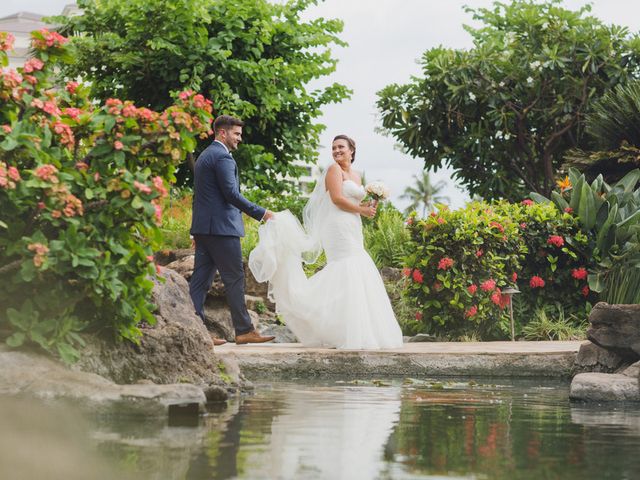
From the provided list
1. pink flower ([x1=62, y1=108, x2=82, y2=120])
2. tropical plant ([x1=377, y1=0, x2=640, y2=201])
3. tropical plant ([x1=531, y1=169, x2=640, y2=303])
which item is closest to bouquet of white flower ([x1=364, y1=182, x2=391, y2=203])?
tropical plant ([x1=531, y1=169, x2=640, y2=303])

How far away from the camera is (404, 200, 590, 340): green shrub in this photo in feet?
42.7

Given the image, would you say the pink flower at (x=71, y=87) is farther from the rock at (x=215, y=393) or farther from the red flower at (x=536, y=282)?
the red flower at (x=536, y=282)

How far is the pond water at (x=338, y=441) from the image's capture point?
4059mm

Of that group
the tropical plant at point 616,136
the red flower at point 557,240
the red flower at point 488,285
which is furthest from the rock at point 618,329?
the tropical plant at point 616,136

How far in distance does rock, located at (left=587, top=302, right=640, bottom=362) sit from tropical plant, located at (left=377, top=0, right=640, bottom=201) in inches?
637

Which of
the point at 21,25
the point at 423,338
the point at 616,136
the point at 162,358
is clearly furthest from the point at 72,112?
the point at 21,25

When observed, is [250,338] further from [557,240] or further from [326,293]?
[557,240]

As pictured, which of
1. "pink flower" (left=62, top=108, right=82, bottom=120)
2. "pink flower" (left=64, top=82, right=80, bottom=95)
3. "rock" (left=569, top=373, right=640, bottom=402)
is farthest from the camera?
"rock" (left=569, top=373, right=640, bottom=402)

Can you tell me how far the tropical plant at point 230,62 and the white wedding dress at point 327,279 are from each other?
926 centimetres

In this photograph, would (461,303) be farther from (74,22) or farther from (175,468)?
(74,22)

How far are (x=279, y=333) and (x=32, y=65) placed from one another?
28.4ft

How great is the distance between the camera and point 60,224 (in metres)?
6.05

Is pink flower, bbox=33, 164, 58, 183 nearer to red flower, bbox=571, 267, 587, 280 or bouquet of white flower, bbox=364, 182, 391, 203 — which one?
bouquet of white flower, bbox=364, 182, 391, 203

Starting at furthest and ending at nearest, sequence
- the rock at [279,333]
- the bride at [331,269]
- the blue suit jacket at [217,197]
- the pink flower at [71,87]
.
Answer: the rock at [279,333]
the bride at [331,269]
the blue suit jacket at [217,197]
the pink flower at [71,87]
